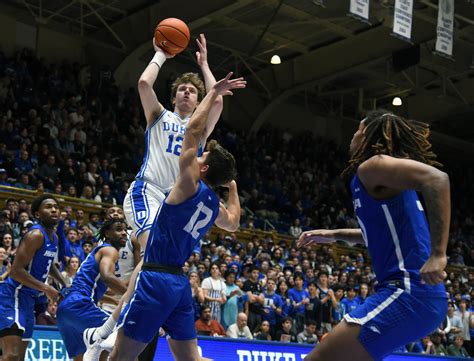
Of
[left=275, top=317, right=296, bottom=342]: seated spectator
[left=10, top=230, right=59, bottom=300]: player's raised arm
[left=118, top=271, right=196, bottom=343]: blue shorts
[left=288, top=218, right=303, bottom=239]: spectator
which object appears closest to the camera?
[left=118, top=271, right=196, bottom=343]: blue shorts

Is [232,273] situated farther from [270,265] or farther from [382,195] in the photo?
[382,195]

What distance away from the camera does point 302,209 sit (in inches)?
985

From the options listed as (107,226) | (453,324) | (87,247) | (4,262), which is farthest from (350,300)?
(107,226)

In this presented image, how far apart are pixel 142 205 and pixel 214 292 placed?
25.2 feet

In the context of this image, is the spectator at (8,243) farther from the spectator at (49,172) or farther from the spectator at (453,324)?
the spectator at (453,324)

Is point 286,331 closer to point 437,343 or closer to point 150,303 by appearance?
point 437,343

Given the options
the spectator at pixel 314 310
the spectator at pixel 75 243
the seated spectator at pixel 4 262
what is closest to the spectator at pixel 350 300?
the spectator at pixel 314 310

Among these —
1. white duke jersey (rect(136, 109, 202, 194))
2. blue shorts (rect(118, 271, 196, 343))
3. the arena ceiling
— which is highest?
the arena ceiling

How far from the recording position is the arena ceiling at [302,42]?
22.5 meters

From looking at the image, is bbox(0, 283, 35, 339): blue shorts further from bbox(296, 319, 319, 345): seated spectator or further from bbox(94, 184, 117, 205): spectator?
bbox(94, 184, 117, 205): spectator

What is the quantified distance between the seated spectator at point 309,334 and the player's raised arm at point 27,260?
8075 mm

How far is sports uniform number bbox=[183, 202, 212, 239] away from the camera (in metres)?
5.51

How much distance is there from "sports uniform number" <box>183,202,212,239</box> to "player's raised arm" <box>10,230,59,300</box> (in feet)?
8.30

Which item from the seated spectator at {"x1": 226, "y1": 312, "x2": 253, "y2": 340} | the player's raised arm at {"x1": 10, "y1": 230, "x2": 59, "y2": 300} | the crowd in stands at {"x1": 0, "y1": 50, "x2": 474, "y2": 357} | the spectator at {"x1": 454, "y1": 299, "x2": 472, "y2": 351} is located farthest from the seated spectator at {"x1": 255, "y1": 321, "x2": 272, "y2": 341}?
the player's raised arm at {"x1": 10, "y1": 230, "x2": 59, "y2": 300}
